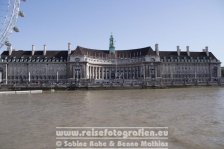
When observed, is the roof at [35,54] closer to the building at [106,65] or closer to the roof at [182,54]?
the building at [106,65]

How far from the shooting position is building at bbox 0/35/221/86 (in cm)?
10194

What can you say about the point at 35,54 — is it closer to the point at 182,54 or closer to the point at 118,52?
the point at 118,52

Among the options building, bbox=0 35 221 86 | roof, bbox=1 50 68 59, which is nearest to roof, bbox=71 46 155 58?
building, bbox=0 35 221 86

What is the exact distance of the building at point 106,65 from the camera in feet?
334

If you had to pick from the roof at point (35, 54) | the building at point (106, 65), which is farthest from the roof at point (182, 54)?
the roof at point (35, 54)

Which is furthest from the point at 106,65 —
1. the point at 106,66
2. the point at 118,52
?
the point at 118,52

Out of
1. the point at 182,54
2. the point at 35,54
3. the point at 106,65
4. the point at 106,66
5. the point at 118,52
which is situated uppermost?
the point at 118,52

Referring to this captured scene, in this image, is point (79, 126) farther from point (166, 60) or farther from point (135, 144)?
point (166, 60)

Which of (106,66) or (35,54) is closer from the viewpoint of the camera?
(35,54)

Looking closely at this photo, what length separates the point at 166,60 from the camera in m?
109

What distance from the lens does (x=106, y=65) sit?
11506cm

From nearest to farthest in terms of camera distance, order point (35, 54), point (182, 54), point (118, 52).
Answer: point (35, 54)
point (182, 54)
point (118, 52)

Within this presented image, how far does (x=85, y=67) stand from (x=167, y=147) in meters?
95.6

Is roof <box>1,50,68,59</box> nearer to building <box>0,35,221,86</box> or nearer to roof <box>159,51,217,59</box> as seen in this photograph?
building <box>0,35,221,86</box>
